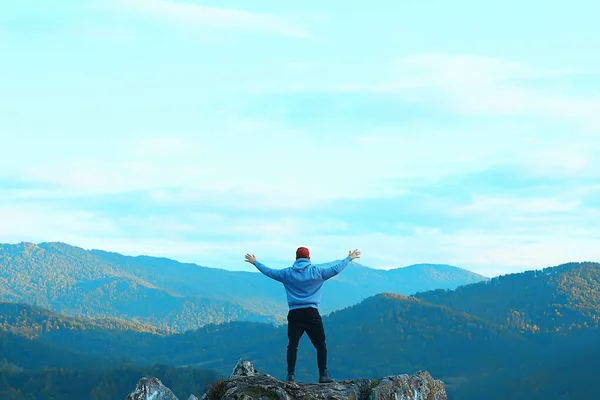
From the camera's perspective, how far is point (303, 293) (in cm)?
2272

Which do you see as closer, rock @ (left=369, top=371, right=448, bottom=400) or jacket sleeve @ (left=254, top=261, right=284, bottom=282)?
jacket sleeve @ (left=254, top=261, right=284, bottom=282)

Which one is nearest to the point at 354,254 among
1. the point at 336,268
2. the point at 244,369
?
the point at 336,268

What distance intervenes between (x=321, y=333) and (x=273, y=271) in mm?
2568

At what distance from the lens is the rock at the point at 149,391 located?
2819 cm

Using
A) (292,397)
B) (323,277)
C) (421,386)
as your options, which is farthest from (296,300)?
(421,386)

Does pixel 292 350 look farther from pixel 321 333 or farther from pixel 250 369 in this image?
pixel 250 369

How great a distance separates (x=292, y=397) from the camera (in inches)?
843

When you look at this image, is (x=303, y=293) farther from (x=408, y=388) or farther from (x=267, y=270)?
(x=408, y=388)

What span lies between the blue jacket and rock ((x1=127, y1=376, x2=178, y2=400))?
8.74 m

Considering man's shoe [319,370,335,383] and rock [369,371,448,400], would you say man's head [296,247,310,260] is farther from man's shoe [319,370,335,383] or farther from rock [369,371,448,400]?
rock [369,371,448,400]

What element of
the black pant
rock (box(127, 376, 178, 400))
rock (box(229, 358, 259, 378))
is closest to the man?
the black pant

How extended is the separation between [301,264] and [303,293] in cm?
100

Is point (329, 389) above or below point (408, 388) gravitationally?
above

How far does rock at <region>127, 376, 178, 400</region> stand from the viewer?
28.2 meters
